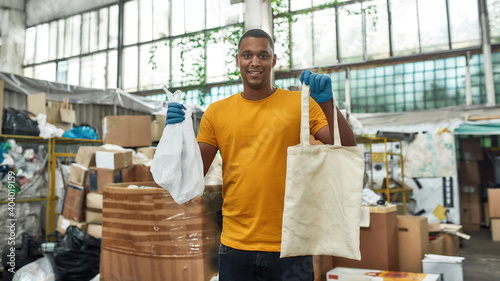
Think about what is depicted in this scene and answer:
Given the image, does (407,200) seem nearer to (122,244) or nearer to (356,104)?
(356,104)

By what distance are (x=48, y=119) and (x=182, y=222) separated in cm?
426

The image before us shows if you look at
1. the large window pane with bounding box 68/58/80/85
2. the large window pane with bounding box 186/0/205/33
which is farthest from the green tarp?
the large window pane with bounding box 68/58/80/85

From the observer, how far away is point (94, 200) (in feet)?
13.2

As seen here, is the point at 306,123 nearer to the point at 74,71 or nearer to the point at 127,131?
the point at 127,131

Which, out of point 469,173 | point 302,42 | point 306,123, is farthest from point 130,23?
point 306,123

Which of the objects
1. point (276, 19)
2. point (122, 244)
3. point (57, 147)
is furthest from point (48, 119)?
point (276, 19)

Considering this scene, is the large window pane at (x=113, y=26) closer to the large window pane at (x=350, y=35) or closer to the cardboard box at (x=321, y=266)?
the large window pane at (x=350, y=35)

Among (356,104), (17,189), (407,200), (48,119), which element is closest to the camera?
(17,189)

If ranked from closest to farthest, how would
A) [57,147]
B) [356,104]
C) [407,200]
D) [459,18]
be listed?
[57,147], [407,200], [459,18], [356,104]

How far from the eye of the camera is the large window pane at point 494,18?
7.49 meters

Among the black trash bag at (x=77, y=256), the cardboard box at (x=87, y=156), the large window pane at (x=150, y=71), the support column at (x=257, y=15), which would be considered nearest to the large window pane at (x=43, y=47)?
the large window pane at (x=150, y=71)

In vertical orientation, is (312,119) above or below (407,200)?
above

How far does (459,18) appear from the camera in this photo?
7.80 m

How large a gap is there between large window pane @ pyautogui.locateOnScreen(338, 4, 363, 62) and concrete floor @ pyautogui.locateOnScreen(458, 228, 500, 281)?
4516 millimetres
